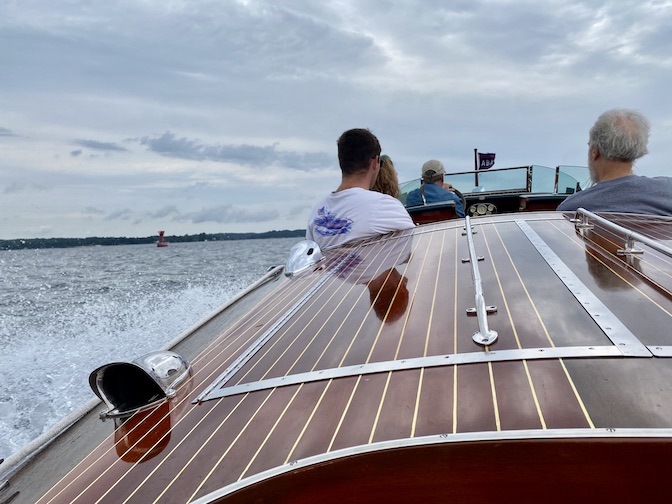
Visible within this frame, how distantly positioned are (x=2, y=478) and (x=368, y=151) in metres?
2.27

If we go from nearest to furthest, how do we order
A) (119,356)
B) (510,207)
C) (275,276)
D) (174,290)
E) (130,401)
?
1. (130,401)
2. (275,276)
3. (119,356)
4. (510,207)
5. (174,290)

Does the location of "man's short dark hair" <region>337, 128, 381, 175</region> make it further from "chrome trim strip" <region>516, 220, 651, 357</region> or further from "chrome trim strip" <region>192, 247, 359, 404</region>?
"chrome trim strip" <region>516, 220, 651, 357</region>

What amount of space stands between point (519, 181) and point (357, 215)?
10.1 ft

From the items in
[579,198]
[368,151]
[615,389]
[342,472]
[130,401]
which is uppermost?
[368,151]

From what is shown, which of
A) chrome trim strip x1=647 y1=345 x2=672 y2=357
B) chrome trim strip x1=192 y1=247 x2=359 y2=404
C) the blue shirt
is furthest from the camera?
the blue shirt

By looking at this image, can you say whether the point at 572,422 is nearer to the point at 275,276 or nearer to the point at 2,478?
the point at 2,478

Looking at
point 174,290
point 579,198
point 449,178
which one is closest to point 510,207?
point 449,178

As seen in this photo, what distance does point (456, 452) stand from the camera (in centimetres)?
96

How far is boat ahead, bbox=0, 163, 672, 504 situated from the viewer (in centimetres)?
95

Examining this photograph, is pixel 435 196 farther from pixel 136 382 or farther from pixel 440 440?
pixel 440 440

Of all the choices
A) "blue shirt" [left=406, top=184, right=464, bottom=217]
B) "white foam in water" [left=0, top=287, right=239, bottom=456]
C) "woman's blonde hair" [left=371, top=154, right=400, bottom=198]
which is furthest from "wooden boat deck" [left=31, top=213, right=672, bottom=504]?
"blue shirt" [left=406, top=184, right=464, bottom=217]

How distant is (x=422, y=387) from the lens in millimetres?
1223

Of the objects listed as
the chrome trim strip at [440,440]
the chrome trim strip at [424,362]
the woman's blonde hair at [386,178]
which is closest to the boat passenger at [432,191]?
the woman's blonde hair at [386,178]

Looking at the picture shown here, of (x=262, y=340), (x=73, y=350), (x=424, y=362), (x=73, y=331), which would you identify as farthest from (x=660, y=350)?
(x=73, y=331)
